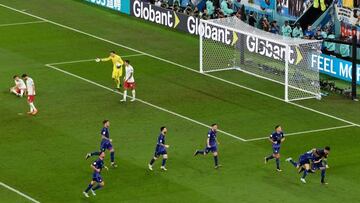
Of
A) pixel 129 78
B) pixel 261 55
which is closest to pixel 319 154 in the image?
pixel 129 78

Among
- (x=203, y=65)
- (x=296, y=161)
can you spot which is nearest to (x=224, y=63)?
(x=203, y=65)

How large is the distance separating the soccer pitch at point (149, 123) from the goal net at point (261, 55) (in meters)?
0.82

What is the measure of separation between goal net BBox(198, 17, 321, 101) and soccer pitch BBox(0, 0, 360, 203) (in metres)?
0.82

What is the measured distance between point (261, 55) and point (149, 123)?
10.7 m

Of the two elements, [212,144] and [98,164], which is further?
[212,144]

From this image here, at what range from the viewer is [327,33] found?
68.6 metres

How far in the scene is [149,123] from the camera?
5675 centimetres

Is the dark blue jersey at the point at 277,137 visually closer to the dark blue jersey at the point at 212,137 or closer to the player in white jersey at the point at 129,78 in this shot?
the dark blue jersey at the point at 212,137

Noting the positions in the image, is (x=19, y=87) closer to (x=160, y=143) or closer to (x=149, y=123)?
(x=149, y=123)

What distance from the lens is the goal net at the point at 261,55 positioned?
62.0 meters

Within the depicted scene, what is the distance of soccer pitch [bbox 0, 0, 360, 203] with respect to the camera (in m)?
48.1

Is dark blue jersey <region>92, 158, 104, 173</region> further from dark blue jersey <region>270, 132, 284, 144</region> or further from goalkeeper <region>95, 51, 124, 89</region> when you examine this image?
goalkeeper <region>95, 51, 124, 89</region>

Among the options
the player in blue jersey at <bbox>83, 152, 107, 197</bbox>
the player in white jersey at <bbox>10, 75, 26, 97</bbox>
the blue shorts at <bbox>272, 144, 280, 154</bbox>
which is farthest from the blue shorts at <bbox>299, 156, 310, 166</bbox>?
the player in white jersey at <bbox>10, 75, 26, 97</bbox>

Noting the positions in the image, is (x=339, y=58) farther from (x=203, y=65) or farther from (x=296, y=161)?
(x=296, y=161)
